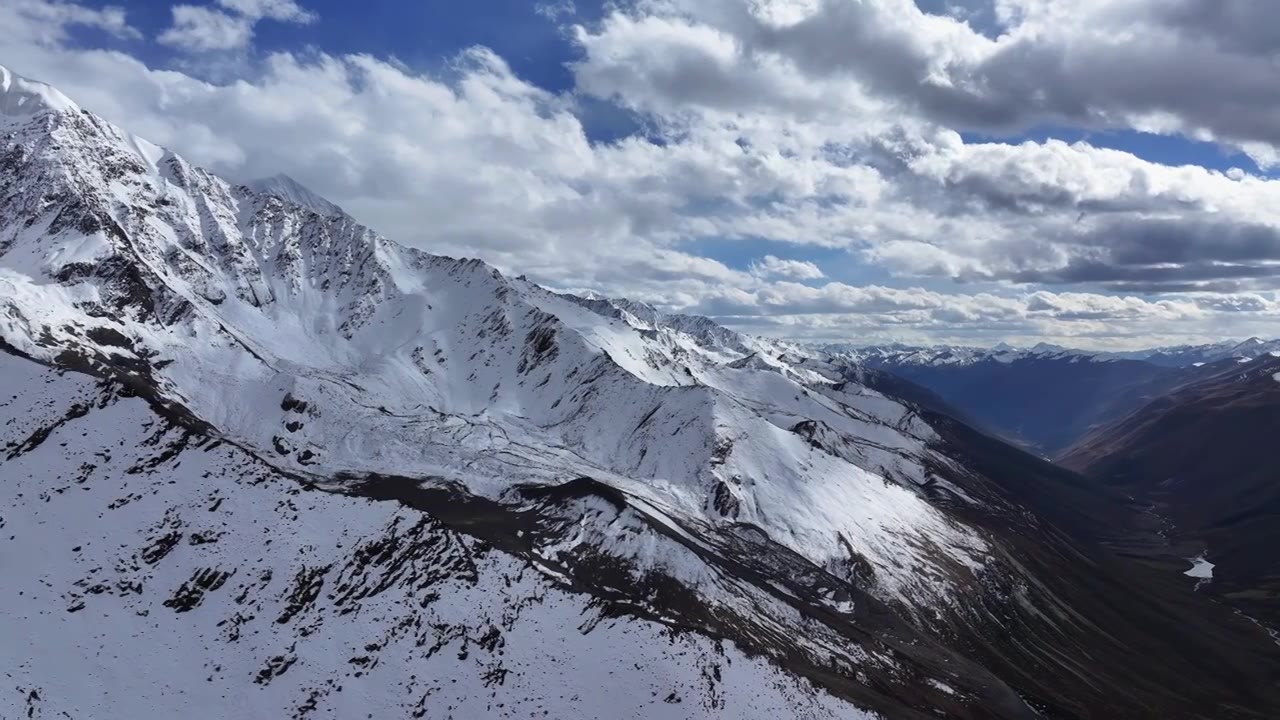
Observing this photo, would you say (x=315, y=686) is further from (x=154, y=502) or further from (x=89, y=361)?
(x=89, y=361)

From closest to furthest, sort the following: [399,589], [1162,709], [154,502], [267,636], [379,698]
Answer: [379,698] < [267,636] < [399,589] < [154,502] < [1162,709]

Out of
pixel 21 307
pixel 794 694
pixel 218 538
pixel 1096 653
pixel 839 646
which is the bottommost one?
pixel 1096 653

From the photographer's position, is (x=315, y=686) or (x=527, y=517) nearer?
(x=315, y=686)

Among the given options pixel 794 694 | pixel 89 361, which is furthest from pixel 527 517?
pixel 89 361

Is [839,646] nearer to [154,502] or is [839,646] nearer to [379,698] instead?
[379,698]

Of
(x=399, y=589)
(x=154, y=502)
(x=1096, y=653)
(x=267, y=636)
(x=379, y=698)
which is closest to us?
(x=379, y=698)

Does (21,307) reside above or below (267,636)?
above

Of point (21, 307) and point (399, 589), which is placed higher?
point (21, 307)

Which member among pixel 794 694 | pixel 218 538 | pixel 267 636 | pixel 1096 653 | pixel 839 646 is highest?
pixel 218 538

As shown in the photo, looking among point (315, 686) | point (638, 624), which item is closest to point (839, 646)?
point (638, 624)
